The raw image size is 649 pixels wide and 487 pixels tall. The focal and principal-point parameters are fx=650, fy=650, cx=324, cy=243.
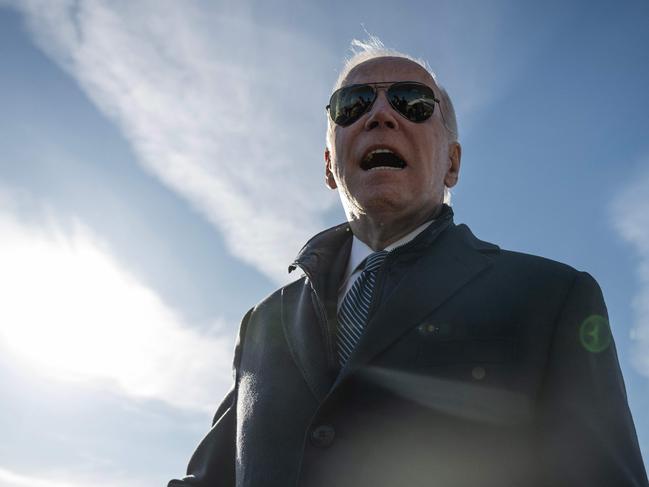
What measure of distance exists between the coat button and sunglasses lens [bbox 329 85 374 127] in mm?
2199

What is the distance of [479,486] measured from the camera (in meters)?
2.93

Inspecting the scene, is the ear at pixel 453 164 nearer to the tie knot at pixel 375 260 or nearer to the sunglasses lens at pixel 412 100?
the sunglasses lens at pixel 412 100

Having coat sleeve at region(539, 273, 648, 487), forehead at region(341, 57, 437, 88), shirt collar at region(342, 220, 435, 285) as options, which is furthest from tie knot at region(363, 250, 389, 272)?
forehead at region(341, 57, 437, 88)

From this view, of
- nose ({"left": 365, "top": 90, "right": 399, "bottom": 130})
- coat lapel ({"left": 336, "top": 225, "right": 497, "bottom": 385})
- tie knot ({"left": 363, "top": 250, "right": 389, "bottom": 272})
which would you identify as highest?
nose ({"left": 365, "top": 90, "right": 399, "bottom": 130})

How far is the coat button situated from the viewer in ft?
10.4

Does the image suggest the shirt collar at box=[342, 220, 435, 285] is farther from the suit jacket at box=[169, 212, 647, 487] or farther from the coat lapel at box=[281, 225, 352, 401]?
the suit jacket at box=[169, 212, 647, 487]

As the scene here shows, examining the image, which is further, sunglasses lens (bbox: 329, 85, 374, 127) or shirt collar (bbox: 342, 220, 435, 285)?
sunglasses lens (bbox: 329, 85, 374, 127)

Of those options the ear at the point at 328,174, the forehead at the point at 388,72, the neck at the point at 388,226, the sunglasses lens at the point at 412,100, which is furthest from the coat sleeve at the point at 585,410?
the ear at the point at 328,174

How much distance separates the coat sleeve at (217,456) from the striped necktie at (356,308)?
102cm

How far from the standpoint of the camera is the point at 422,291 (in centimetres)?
352

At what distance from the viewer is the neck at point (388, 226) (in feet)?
13.9

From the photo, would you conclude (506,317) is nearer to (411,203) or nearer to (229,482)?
(411,203)

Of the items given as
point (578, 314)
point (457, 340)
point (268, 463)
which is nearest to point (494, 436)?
point (457, 340)

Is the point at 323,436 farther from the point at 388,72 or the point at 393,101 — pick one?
the point at 388,72
